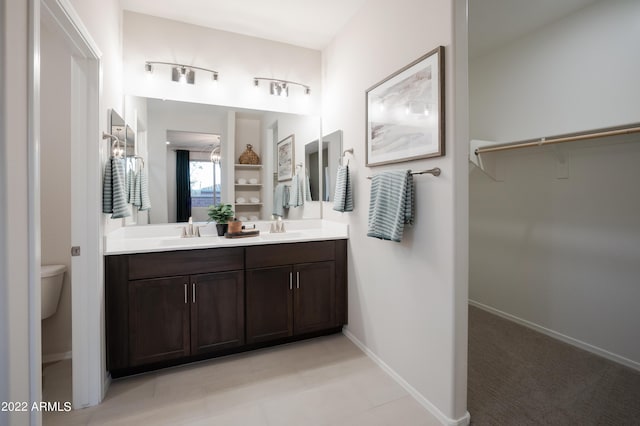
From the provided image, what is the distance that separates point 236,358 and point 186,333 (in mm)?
450

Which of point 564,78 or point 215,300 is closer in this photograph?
point 215,300

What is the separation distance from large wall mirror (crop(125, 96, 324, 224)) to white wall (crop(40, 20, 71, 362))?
545 millimetres

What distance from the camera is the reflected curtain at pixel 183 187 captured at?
8.61ft

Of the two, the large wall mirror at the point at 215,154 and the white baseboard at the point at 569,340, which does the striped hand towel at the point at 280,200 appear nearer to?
the large wall mirror at the point at 215,154

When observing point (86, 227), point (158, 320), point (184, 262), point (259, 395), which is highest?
point (86, 227)

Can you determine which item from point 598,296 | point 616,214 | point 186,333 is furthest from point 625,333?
point 186,333

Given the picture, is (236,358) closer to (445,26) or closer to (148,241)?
(148,241)

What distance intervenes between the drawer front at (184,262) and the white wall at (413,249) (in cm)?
102

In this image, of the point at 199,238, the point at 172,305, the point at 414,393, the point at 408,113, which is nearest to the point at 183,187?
the point at 199,238

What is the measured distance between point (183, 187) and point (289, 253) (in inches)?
45.1

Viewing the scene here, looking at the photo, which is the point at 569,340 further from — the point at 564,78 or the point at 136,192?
the point at 136,192

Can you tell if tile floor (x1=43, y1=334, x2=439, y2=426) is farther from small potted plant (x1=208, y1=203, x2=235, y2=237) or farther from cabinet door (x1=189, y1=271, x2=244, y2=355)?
small potted plant (x1=208, y1=203, x2=235, y2=237)

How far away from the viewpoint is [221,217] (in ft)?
8.57

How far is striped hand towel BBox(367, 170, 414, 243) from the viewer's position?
5.85 ft
